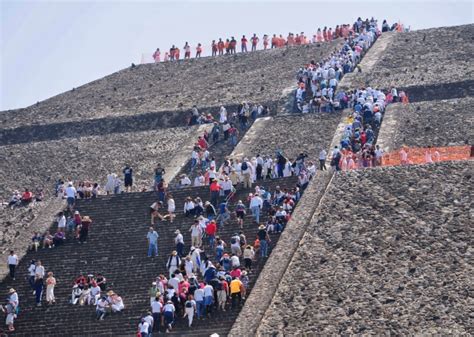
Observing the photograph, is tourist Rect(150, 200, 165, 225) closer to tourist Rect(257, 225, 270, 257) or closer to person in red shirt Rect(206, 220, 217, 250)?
person in red shirt Rect(206, 220, 217, 250)

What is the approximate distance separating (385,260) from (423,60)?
30256 millimetres

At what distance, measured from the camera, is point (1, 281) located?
49.3m

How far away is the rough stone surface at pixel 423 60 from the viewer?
6781cm

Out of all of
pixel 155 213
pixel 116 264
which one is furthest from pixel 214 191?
pixel 116 264

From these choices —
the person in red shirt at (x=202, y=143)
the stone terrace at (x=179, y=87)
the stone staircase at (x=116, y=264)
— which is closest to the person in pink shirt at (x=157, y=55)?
the stone terrace at (x=179, y=87)

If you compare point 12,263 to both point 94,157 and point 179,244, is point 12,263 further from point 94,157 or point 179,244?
point 94,157

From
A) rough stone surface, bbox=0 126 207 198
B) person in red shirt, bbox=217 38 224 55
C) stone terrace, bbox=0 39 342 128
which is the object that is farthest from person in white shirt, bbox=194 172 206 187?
person in red shirt, bbox=217 38 224 55

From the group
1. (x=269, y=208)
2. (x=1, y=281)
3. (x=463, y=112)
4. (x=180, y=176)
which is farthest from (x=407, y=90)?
(x=1, y=281)

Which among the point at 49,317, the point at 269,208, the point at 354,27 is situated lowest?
the point at 49,317

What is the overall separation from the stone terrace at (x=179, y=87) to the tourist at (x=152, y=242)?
2186cm

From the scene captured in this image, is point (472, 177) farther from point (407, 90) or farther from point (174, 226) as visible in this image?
point (407, 90)

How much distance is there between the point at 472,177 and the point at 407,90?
19773mm

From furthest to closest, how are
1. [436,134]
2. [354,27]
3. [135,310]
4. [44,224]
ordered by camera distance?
[354,27] → [436,134] → [44,224] → [135,310]

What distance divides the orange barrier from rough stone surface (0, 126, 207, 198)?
11.0 meters
